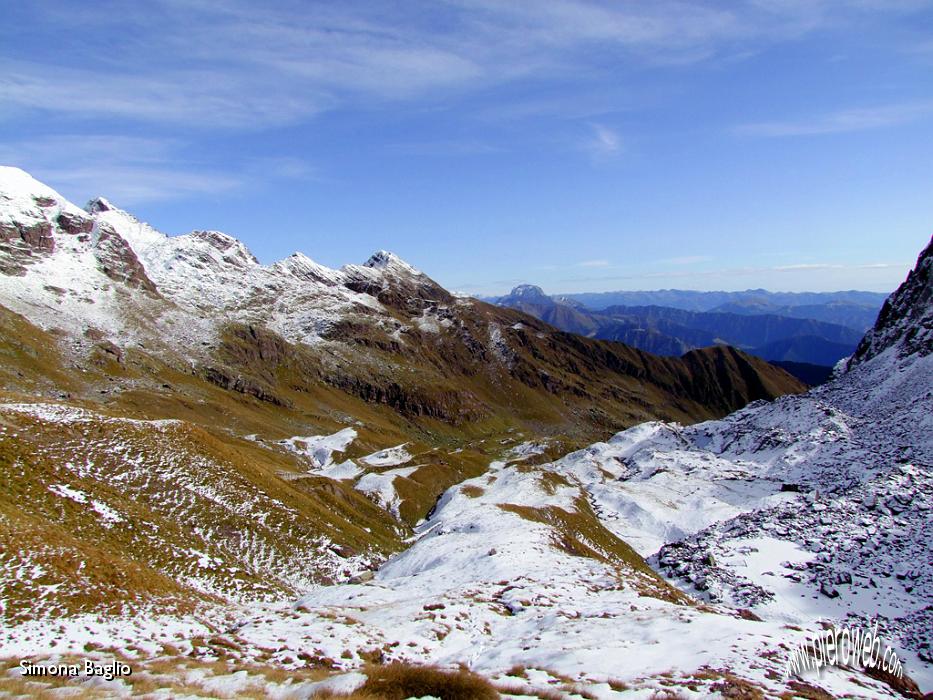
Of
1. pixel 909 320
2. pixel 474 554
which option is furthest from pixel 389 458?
pixel 909 320

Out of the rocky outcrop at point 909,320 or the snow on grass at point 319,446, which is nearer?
the rocky outcrop at point 909,320

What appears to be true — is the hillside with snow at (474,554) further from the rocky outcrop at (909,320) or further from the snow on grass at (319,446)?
the snow on grass at (319,446)

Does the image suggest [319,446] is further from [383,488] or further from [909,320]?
[909,320]

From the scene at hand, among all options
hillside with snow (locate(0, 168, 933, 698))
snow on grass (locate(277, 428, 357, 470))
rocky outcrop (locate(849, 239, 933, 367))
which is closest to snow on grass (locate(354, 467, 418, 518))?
hillside with snow (locate(0, 168, 933, 698))

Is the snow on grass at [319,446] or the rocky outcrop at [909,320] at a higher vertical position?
the rocky outcrop at [909,320]

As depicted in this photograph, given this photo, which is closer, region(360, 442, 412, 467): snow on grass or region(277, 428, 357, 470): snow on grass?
region(360, 442, 412, 467): snow on grass

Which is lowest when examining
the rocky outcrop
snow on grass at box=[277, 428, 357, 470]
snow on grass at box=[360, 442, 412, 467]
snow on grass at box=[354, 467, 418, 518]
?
snow on grass at box=[277, 428, 357, 470]

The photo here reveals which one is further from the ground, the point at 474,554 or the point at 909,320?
the point at 909,320

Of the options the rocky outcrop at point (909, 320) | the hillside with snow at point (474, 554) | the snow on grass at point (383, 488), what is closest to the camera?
the hillside with snow at point (474, 554)

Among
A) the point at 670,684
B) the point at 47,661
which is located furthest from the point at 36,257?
the point at 670,684

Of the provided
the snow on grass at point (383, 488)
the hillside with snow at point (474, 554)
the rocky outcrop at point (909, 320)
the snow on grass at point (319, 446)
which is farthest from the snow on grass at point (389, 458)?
the rocky outcrop at point (909, 320)

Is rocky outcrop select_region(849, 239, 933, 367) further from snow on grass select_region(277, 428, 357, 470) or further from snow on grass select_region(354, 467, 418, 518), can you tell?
snow on grass select_region(277, 428, 357, 470)

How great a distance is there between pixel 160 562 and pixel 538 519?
4231cm

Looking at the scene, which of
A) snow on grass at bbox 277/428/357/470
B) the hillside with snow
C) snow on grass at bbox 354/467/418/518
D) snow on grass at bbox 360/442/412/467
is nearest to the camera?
the hillside with snow
